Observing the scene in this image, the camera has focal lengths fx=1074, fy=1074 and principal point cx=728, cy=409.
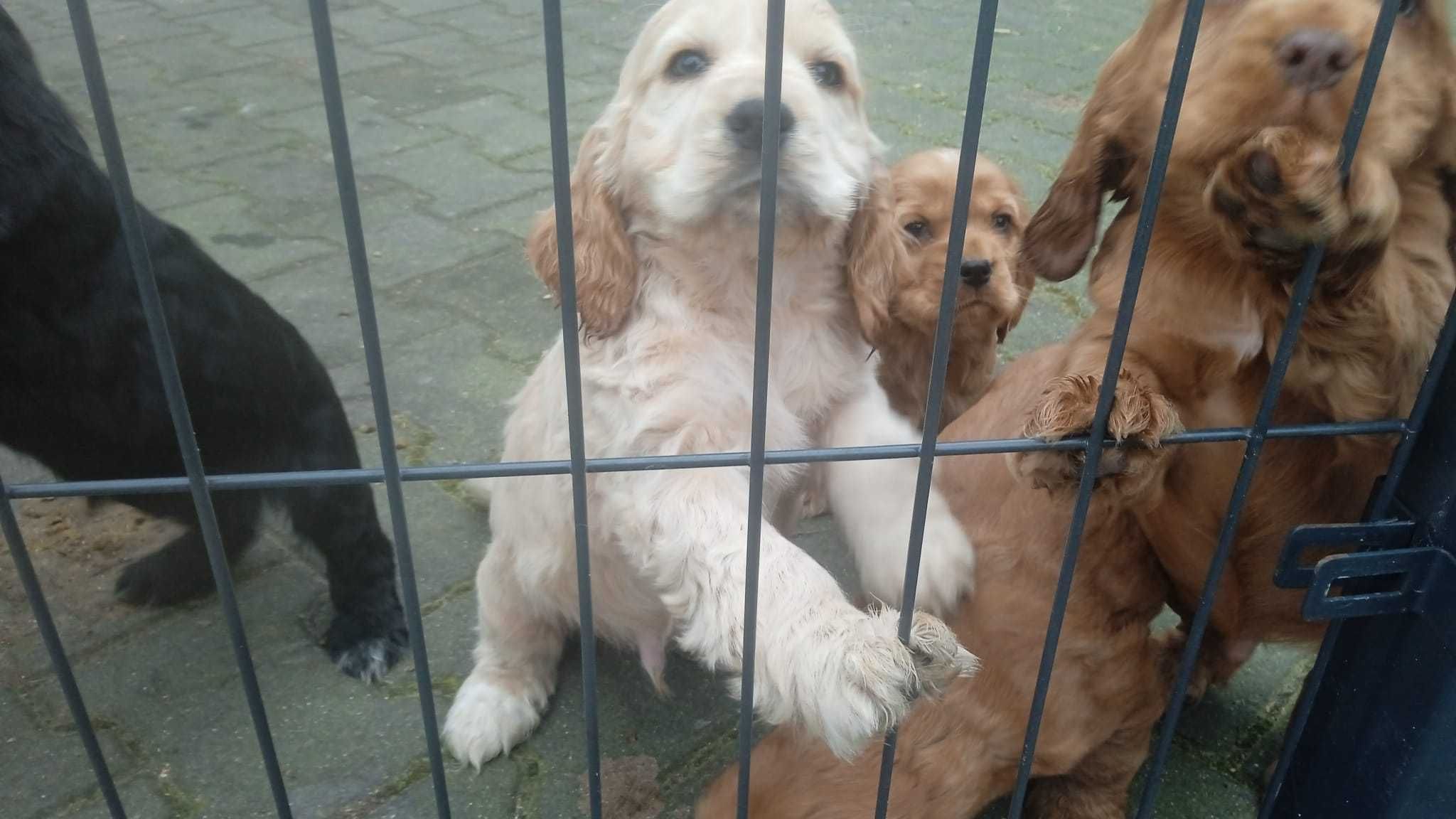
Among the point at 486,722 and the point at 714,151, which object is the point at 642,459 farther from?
the point at 486,722

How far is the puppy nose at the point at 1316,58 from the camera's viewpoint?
4.48 feet

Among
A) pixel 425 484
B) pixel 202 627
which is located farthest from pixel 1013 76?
pixel 202 627

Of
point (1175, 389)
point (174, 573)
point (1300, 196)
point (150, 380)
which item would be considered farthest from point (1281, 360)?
point (174, 573)

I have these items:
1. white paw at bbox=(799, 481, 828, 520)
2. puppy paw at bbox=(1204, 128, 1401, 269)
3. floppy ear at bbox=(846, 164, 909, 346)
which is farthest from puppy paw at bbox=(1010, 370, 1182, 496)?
white paw at bbox=(799, 481, 828, 520)

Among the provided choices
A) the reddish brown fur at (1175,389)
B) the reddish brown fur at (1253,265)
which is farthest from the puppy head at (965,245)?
the reddish brown fur at (1253,265)

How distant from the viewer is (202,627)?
2572 millimetres

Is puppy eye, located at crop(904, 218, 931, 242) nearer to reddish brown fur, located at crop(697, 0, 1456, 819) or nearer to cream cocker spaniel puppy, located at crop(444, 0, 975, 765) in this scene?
cream cocker spaniel puppy, located at crop(444, 0, 975, 765)

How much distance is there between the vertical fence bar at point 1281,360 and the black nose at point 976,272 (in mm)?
928

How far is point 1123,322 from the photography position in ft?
4.15

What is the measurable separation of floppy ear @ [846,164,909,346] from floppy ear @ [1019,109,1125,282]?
257 mm

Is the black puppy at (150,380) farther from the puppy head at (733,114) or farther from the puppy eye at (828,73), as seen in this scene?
the puppy eye at (828,73)

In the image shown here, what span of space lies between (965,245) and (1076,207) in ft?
2.20

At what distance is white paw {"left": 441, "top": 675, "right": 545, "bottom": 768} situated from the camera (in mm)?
2252

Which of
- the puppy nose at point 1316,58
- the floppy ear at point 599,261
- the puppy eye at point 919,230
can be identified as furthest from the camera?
the puppy eye at point 919,230
